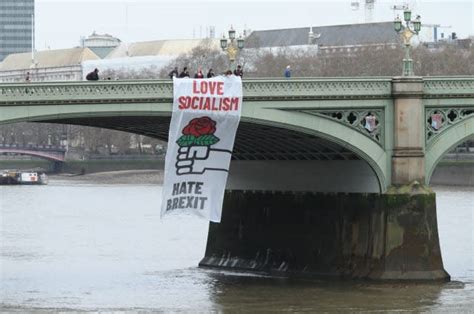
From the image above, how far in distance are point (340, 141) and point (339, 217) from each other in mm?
3565

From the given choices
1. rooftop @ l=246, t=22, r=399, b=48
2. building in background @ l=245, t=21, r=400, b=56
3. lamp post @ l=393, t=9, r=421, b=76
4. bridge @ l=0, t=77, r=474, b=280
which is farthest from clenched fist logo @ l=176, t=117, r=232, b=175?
rooftop @ l=246, t=22, r=399, b=48

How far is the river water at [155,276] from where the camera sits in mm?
44500

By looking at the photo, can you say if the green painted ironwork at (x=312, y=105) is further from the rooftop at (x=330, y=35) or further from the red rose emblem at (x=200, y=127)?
the rooftop at (x=330, y=35)

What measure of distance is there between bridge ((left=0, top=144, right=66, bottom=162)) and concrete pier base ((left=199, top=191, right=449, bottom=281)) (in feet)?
298

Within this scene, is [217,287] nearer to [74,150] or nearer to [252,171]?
[252,171]

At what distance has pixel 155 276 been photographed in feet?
169

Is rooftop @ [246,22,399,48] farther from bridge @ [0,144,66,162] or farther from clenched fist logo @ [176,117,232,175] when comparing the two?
clenched fist logo @ [176,117,232,175]

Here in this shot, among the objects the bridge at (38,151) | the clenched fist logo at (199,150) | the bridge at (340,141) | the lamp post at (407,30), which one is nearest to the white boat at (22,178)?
the bridge at (38,151)

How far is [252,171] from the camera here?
54.4 m

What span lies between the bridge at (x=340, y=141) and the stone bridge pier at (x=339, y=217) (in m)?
0.04

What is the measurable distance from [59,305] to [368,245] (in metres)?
9.19

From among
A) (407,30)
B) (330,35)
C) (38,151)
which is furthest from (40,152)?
(407,30)

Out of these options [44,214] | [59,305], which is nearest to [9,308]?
[59,305]

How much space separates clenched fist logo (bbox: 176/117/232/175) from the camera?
152ft
